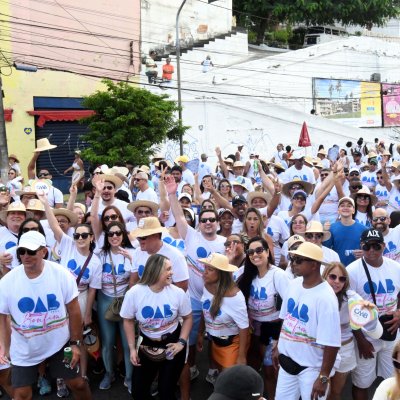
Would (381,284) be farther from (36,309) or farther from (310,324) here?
(36,309)

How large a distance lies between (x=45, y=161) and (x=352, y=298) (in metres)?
21.4

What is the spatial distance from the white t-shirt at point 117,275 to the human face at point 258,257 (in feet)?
4.42

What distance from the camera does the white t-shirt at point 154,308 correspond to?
494 cm

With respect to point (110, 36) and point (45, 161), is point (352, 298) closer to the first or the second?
point (45, 161)

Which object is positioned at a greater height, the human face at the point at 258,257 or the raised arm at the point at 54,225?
the raised arm at the point at 54,225

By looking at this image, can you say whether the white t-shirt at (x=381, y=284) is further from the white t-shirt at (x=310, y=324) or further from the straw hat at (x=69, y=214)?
the straw hat at (x=69, y=214)

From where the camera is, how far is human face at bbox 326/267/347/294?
489 cm

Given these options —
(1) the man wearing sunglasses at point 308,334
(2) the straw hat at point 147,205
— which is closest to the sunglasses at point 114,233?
(2) the straw hat at point 147,205

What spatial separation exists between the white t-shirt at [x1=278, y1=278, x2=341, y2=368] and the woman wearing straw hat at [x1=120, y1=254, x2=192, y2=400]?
98 centimetres

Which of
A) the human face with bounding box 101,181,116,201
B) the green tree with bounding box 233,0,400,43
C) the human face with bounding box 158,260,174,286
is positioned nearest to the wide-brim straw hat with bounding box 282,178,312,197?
the human face with bounding box 101,181,116,201

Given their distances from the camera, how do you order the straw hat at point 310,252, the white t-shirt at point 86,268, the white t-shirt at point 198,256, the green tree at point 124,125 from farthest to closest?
the green tree at point 124,125 < the white t-shirt at point 198,256 < the white t-shirt at point 86,268 < the straw hat at point 310,252

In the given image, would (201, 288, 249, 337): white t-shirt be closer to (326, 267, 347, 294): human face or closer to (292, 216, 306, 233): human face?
(326, 267, 347, 294): human face

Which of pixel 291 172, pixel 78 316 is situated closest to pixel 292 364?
pixel 78 316

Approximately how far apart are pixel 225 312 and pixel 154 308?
68cm
